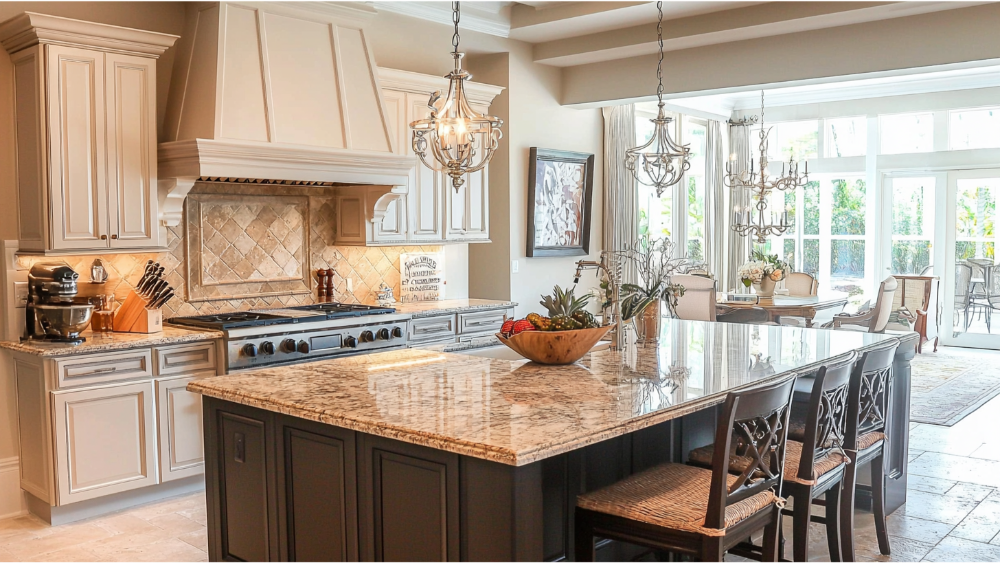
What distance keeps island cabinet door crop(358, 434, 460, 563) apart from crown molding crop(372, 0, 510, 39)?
426cm

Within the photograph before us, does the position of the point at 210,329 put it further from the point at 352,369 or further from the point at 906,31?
the point at 906,31

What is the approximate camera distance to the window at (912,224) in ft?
33.2

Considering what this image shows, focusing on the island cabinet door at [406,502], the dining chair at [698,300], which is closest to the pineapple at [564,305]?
the island cabinet door at [406,502]

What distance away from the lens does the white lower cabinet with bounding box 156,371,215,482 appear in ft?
15.3

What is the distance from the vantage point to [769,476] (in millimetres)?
2707

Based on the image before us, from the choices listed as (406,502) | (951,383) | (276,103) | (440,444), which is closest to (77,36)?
(276,103)

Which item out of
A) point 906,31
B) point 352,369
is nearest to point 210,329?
point 352,369

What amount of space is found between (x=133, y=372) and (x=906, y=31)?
5600 mm

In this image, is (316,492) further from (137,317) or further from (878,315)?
(878,315)

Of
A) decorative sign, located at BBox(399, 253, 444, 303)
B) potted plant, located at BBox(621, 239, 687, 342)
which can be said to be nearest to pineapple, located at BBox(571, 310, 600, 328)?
potted plant, located at BBox(621, 239, 687, 342)

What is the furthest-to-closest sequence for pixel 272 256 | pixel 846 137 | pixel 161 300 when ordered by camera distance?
pixel 846 137 < pixel 272 256 < pixel 161 300

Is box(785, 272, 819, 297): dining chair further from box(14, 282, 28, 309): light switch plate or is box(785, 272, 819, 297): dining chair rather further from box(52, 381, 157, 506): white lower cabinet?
box(14, 282, 28, 309): light switch plate

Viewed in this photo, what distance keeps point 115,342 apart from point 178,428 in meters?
0.63

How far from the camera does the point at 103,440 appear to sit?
445 cm
